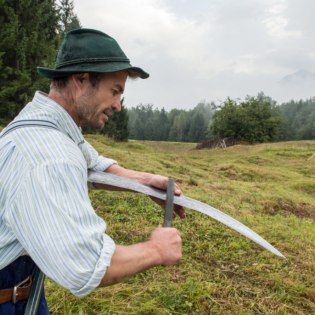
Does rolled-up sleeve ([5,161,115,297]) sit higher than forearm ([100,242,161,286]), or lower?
higher

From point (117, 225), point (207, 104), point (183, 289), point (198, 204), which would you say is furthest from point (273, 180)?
point (207, 104)

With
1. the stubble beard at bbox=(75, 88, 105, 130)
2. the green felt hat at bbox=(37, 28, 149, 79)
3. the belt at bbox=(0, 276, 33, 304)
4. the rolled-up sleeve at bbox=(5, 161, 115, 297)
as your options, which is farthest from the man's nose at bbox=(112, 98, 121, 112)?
the belt at bbox=(0, 276, 33, 304)

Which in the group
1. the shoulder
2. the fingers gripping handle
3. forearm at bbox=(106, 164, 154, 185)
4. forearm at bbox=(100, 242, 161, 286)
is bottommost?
forearm at bbox=(100, 242, 161, 286)

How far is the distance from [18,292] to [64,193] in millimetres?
798

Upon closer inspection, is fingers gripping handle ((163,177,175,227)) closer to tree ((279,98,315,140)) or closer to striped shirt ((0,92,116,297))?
striped shirt ((0,92,116,297))

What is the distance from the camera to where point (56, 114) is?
167 cm

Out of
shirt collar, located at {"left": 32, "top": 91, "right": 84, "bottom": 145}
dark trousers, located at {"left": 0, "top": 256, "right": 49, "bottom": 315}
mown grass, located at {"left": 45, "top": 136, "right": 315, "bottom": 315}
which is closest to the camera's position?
shirt collar, located at {"left": 32, "top": 91, "right": 84, "bottom": 145}

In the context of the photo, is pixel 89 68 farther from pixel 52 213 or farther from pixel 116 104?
pixel 52 213

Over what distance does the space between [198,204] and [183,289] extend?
92.7 inches

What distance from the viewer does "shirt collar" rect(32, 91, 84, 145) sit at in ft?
5.42

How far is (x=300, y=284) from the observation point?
450 cm

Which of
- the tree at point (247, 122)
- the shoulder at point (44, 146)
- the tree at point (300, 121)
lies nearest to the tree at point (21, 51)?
the shoulder at point (44, 146)

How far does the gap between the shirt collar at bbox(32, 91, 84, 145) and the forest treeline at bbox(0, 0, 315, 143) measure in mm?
18034

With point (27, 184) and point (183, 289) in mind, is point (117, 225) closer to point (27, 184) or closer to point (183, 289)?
point (183, 289)
